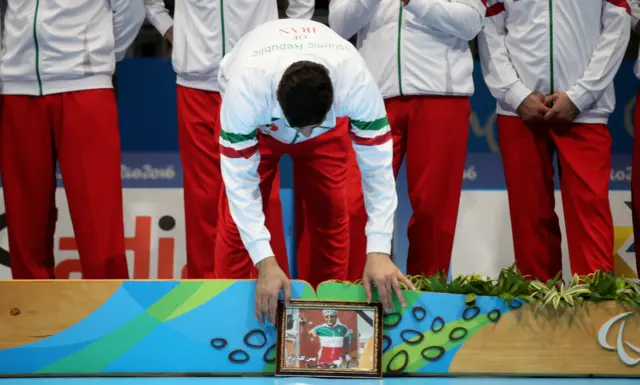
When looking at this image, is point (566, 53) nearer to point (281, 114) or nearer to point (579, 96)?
point (579, 96)

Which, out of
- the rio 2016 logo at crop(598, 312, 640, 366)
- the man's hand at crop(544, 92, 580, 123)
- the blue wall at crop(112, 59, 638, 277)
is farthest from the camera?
the blue wall at crop(112, 59, 638, 277)

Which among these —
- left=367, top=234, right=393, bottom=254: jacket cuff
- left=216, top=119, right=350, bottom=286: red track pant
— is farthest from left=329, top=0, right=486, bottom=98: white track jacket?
left=367, top=234, right=393, bottom=254: jacket cuff

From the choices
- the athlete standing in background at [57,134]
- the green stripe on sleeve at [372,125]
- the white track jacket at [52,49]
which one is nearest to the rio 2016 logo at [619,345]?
the green stripe on sleeve at [372,125]

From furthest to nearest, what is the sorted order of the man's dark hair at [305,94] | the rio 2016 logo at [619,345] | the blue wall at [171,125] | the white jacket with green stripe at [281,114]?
the blue wall at [171,125] < the rio 2016 logo at [619,345] < the white jacket with green stripe at [281,114] < the man's dark hair at [305,94]

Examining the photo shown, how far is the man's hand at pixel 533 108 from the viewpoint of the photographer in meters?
3.57

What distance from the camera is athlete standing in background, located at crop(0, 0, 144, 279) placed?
3500 millimetres

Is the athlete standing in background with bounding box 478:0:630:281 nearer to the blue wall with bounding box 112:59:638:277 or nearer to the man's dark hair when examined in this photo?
the blue wall with bounding box 112:59:638:277

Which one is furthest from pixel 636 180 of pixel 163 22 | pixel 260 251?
pixel 163 22

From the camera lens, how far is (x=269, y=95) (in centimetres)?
268

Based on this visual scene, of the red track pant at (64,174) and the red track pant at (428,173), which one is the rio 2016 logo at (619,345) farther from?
the red track pant at (64,174)

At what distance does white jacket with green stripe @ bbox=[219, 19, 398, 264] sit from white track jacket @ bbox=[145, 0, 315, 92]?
659 mm

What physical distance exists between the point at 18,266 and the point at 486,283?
1.84 m

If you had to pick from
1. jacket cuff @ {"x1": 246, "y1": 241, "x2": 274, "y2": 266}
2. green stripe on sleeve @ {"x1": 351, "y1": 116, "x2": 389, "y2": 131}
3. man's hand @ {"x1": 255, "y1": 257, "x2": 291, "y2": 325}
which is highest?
green stripe on sleeve @ {"x1": 351, "y1": 116, "x2": 389, "y2": 131}

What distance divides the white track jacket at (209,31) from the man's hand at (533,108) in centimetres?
107
